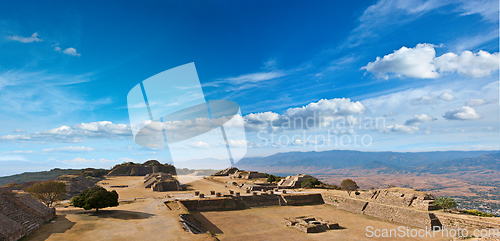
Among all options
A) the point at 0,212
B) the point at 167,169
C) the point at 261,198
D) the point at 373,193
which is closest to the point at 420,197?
the point at 373,193

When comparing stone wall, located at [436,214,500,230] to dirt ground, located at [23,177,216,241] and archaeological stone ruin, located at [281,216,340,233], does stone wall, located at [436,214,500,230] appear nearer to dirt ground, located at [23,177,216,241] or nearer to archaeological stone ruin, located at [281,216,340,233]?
archaeological stone ruin, located at [281,216,340,233]

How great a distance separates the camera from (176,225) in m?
23.4

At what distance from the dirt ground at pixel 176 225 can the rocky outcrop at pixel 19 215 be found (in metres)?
0.79

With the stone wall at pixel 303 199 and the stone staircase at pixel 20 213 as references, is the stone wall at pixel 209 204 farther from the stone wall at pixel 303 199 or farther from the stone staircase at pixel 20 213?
the stone staircase at pixel 20 213

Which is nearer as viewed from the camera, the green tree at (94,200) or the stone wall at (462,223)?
the stone wall at (462,223)

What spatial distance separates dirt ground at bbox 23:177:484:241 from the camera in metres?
19.6

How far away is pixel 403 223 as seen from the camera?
1207 inches

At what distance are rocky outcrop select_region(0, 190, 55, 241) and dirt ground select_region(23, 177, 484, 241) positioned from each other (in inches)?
31.0

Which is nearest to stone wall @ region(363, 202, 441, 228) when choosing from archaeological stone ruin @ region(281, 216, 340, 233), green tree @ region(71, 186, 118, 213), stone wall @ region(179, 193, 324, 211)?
archaeological stone ruin @ region(281, 216, 340, 233)

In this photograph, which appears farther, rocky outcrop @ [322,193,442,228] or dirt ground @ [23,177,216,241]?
rocky outcrop @ [322,193,442,228]

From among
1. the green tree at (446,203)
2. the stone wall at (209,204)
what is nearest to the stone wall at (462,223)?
the green tree at (446,203)

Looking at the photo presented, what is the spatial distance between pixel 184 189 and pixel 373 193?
40.4m

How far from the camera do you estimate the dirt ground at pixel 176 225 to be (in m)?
19.6

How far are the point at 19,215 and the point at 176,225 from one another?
1299 cm
